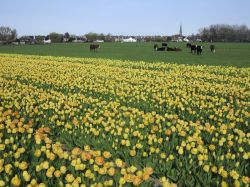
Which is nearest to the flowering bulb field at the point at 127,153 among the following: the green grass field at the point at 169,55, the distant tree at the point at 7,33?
the green grass field at the point at 169,55

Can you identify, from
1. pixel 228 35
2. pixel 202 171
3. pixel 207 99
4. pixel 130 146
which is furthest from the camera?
pixel 228 35

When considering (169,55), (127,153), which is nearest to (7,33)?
(169,55)

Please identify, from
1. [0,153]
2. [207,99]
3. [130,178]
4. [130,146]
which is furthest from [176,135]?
[207,99]

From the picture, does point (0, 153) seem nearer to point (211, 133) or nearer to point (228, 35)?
point (211, 133)

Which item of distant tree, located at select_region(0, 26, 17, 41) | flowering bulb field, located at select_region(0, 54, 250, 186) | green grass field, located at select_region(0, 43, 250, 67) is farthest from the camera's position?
distant tree, located at select_region(0, 26, 17, 41)

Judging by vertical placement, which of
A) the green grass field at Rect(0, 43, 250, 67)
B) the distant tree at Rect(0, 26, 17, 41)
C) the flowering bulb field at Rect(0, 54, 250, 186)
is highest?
the distant tree at Rect(0, 26, 17, 41)

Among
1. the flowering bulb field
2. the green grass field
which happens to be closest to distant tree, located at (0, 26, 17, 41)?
the green grass field

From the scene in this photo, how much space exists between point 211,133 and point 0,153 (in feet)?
14.0

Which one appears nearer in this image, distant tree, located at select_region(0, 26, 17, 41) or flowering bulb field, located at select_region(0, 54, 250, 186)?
flowering bulb field, located at select_region(0, 54, 250, 186)

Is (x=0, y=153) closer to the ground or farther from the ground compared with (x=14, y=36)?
closer to the ground

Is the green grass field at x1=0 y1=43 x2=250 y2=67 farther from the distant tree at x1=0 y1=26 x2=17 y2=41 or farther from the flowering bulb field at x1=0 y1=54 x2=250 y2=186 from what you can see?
the distant tree at x1=0 y1=26 x2=17 y2=41

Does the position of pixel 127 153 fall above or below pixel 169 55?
below

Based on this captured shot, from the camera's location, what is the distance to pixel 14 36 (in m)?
178

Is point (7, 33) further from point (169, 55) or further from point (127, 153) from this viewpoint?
point (127, 153)
